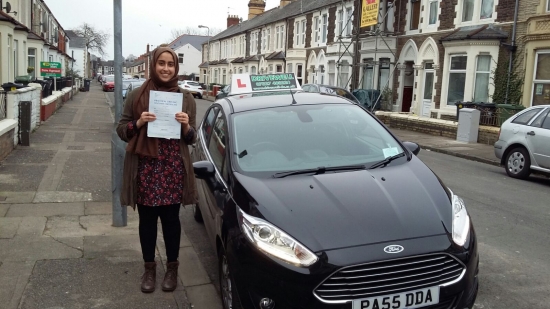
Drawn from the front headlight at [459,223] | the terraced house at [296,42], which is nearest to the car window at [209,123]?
the front headlight at [459,223]

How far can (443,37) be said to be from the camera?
22.2 m

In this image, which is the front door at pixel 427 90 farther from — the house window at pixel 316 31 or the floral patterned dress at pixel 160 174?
the floral patterned dress at pixel 160 174

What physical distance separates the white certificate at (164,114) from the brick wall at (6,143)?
23.2ft

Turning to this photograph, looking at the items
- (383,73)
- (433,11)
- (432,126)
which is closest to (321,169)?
(432,126)

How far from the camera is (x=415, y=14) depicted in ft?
82.6

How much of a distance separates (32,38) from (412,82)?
2049 centimetres

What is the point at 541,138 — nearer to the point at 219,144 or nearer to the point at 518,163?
the point at 518,163

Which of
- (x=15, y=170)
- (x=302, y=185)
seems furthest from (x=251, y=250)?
(x=15, y=170)

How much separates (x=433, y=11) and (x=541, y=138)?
15.2 m

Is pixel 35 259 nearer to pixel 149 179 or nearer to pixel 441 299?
pixel 149 179

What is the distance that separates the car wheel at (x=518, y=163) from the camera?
10.3 metres

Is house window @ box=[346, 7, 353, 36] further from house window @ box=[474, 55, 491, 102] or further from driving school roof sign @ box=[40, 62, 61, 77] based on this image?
driving school roof sign @ box=[40, 62, 61, 77]

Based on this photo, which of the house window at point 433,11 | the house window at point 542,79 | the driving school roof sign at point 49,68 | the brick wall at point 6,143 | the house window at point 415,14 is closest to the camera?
the brick wall at point 6,143

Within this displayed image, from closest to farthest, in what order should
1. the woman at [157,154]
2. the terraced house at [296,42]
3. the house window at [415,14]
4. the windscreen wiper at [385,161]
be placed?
the woman at [157,154] < the windscreen wiper at [385,161] < the house window at [415,14] < the terraced house at [296,42]
